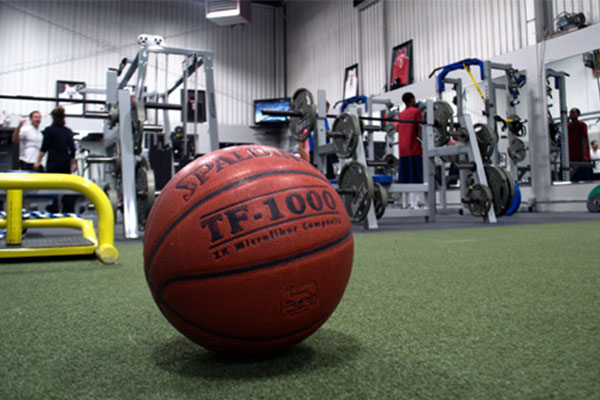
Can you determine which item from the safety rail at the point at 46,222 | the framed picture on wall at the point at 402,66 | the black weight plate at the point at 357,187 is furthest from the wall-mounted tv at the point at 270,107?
the safety rail at the point at 46,222

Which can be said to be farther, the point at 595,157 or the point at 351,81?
the point at 351,81

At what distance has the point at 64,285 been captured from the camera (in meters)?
1.66

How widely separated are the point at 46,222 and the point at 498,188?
419 cm

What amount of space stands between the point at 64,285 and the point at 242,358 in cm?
111

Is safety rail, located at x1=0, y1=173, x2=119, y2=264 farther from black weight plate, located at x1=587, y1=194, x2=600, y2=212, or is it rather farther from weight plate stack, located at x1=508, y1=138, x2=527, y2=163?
weight plate stack, located at x1=508, y1=138, x2=527, y2=163

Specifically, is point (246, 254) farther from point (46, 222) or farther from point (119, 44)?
point (119, 44)

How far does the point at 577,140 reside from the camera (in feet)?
22.2

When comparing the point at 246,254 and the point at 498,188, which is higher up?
the point at 498,188

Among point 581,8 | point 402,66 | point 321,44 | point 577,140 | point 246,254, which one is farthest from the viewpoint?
point 321,44

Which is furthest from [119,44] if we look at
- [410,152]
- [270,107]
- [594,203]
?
[594,203]

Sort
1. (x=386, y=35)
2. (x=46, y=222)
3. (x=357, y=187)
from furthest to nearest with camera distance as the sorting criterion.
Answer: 1. (x=386, y=35)
2. (x=357, y=187)
3. (x=46, y=222)

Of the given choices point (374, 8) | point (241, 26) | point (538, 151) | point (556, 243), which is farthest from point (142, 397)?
point (241, 26)

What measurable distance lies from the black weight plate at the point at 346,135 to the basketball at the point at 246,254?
3557mm

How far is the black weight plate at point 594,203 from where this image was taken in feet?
18.7
